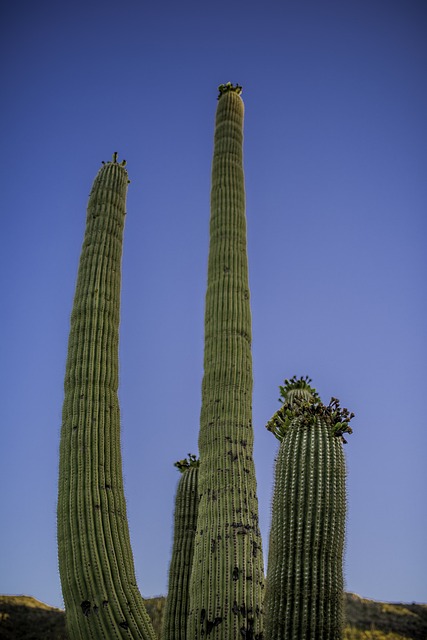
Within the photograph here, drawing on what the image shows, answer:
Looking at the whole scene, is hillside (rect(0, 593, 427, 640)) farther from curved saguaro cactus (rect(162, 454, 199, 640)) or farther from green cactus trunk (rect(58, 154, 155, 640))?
green cactus trunk (rect(58, 154, 155, 640))

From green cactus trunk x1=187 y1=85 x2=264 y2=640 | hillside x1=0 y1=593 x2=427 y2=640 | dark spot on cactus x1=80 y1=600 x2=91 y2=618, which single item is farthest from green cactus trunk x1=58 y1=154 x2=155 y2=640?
hillside x1=0 y1=593 x2=427 y2=640

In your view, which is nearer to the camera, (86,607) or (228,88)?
(86,607)

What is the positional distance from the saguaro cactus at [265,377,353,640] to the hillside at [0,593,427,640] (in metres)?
9.33

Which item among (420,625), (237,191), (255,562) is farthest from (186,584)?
(420,625)

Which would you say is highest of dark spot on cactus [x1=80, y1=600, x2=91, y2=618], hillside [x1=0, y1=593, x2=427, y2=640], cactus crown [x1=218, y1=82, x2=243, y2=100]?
cactus crown [x1=218, y1=82, x2=243, y2=100]

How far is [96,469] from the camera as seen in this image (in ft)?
23.1

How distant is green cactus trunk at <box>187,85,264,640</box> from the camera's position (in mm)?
6367

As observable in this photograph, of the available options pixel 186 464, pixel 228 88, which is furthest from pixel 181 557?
pixel 228 88

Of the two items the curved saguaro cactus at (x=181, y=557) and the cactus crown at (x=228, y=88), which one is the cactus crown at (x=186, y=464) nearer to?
the curved saguaro cactus at (x=181, y=557)

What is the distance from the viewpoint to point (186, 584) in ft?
24.9

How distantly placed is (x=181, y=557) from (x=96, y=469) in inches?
60.7

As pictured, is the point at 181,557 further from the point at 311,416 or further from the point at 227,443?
the point at 311,416

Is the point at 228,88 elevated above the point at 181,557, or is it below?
above

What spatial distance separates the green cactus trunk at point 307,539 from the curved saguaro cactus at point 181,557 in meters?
2.26
